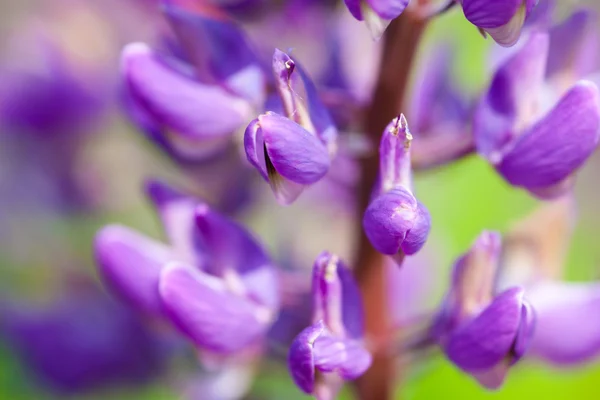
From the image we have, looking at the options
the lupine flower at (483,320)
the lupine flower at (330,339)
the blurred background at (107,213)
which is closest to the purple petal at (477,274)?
the lupine flower at (483,320)

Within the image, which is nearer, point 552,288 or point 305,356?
point 305,356

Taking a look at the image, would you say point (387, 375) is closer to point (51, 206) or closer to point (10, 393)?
point (10, 393)

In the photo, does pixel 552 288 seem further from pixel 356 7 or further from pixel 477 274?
pixel 356 7

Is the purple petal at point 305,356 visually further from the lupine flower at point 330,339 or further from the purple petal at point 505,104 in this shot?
the purple petal at point 505,104

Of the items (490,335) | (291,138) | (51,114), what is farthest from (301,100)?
(51,114)

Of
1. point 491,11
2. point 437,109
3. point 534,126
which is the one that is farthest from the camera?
point 437,109

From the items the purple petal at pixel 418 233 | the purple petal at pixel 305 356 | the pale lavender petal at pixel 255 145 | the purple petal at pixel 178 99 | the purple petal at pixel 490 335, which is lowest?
the purple petal at pixel 305 356

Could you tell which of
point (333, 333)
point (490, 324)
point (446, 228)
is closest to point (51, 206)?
point (446, 228)
